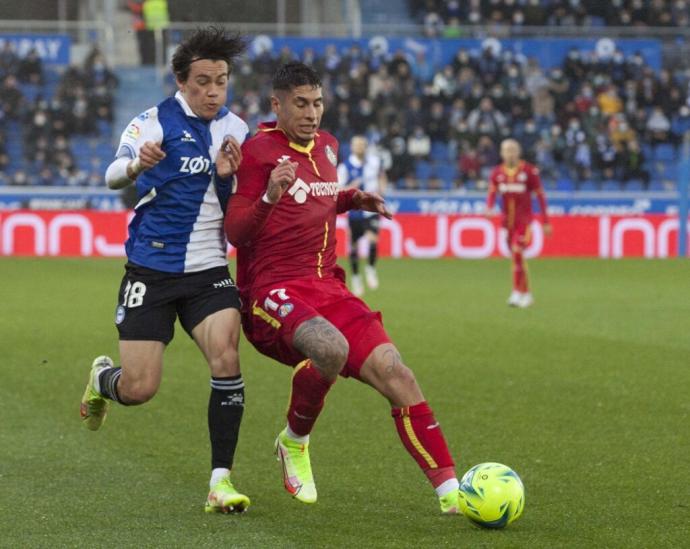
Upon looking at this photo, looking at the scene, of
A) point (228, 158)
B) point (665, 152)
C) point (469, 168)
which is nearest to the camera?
point (228, 158)

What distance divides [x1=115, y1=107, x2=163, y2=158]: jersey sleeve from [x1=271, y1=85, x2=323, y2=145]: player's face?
0.54m

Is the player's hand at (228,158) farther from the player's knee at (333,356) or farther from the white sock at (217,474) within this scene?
the white sock at (217,474)

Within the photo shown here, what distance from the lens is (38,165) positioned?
28734mm

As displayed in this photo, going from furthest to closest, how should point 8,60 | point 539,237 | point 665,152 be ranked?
1. point 665,152
2. point 8,60
3. point 539,237

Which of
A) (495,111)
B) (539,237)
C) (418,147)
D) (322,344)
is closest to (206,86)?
(322,344)

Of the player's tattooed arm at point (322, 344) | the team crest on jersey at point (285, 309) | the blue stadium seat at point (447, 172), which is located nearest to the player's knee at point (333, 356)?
the player's tattooed arm at point (322, 344)

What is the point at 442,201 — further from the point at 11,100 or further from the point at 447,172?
the point at 11,100

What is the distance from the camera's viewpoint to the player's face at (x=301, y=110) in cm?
594

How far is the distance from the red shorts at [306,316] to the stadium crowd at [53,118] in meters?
22.8

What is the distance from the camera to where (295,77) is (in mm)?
5926

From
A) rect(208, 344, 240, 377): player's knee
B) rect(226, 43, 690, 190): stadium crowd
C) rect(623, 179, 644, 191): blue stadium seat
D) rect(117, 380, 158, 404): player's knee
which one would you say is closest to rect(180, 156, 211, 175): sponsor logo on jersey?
rect(208, 344, 240, 377): player's knee

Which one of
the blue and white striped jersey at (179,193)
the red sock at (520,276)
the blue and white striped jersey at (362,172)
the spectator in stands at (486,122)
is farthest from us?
the spectator in stands at (486,122)

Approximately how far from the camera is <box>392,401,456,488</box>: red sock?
5.68 m

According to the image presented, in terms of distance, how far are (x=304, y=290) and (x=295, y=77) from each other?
918 mm
